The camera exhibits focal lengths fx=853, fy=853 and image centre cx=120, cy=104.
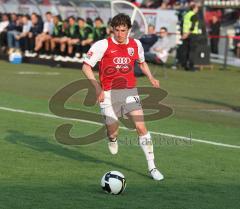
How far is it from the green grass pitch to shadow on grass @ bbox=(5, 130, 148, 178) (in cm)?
1

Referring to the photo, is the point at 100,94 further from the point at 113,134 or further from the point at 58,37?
the point at 58,37

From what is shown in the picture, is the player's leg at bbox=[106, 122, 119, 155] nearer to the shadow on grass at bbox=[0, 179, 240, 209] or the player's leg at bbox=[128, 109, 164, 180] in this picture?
the player's leg at bbox=[128, 109, 164, 180]

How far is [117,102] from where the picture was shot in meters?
10.8

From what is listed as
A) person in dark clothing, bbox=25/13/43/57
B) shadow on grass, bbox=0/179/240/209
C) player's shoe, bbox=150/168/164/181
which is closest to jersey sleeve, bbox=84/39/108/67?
player's shoe, bbox=150/168/164/181

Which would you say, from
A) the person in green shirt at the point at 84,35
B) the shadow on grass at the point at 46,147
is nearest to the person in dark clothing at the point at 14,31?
the person in green shirt at the point at 84,35

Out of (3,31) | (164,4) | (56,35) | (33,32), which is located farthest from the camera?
(164,4)

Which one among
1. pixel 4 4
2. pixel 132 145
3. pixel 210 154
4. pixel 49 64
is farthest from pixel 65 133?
pixel 4 4

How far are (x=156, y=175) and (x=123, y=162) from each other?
1.31 meters

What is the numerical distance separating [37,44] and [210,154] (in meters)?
19.1

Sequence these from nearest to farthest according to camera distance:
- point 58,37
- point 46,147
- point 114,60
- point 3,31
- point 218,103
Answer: point 114,60 → point 46,147 → point 218,103 → point 58,37 → point 3,31

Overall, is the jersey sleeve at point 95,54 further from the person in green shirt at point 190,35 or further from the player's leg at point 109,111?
the person in green shirt at point 190,35

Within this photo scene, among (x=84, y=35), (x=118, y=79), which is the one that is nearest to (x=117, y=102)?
(x=118, y=79)

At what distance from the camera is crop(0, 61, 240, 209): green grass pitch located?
9.09 meters

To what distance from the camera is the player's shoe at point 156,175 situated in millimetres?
10320
